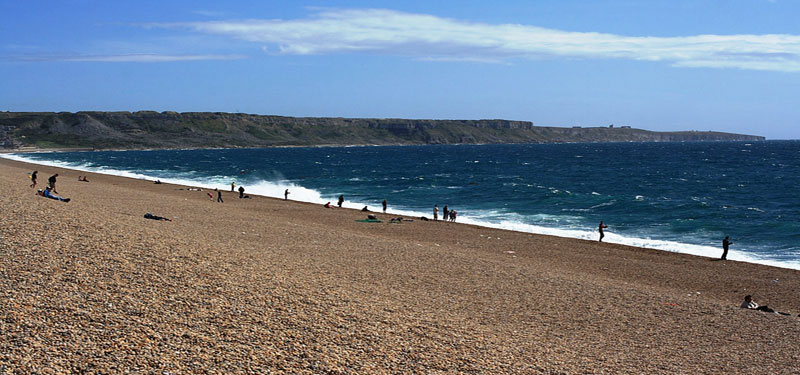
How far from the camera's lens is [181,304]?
1088 centimetres

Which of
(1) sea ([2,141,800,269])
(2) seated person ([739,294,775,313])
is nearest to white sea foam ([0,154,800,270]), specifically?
(1) sea ([2,141,800,269])

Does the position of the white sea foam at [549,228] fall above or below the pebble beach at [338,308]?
below

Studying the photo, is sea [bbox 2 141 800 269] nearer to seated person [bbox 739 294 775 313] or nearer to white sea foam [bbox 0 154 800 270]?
white sea foam [bbox 0 154 800 270]

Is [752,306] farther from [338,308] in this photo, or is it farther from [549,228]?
[549,228]

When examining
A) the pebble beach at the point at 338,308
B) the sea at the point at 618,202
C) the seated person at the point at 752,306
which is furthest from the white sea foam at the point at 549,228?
the seated person at the point at 752,306

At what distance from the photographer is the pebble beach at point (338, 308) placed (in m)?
9.12

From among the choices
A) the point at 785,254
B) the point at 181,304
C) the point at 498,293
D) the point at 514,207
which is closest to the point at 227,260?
the point at 181,304

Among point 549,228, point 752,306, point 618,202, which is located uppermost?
point 618,202

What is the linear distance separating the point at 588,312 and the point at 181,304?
9.03 m

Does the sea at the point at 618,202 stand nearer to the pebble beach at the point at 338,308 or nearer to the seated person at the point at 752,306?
the seated person at the point at 752,306

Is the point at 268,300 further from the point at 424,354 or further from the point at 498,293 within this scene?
the point at 498,293

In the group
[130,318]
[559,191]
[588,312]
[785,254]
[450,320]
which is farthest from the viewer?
[559,191]

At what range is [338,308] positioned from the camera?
12.1 meters

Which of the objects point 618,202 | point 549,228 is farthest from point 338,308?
point 618,202
